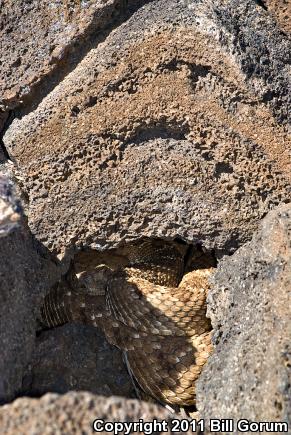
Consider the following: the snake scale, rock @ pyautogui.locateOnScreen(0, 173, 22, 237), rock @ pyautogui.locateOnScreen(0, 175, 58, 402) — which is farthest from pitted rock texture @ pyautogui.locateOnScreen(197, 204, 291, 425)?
rock @ pyautogui.locateOnScreen(0, 173, 22, 237)

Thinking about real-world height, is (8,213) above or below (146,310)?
above

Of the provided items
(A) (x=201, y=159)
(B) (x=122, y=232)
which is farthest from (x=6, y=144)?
(A) (x=201, y=159)

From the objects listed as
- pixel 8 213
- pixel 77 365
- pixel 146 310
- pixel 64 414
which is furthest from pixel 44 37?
pixel 64 414

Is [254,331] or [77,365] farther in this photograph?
[77,365]

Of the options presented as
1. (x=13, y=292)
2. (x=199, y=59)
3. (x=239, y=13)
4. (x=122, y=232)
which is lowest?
(x=13, y=292)

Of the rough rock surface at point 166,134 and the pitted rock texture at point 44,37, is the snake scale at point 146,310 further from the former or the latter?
the pitted rock texture at point 44,37

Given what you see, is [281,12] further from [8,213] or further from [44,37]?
[8,213]

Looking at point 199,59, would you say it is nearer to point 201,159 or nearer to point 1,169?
point 201,159
